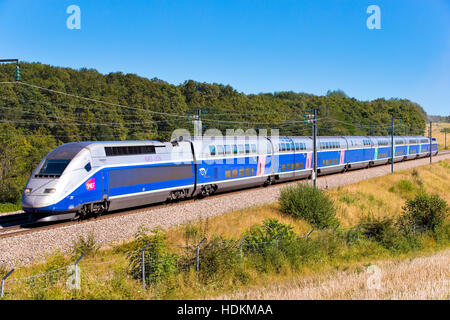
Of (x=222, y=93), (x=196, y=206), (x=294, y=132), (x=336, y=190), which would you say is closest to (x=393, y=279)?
(x=196, y=206)

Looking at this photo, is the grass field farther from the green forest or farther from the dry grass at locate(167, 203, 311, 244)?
the green forest

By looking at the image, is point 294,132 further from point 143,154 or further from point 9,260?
point 9,260

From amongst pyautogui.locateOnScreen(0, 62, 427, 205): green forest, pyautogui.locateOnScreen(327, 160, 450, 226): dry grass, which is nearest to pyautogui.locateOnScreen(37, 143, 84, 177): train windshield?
pyautogui.locateOnScreen(0, 62, 427, 205): green forest

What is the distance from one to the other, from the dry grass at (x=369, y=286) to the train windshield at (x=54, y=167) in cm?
1160

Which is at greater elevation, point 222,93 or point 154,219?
point 222,93

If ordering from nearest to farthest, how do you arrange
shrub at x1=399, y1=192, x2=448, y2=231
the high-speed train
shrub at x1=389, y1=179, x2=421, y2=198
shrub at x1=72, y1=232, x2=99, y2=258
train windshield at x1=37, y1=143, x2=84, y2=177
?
shrub at x1=72, y1=232, x2=99, y2=258 < the high-speed train < train windshield at x1=37, y1=143, x2=84, y2=177 < shrub at x1=399, y1=192, x2=448, y2=231 < shrub at x1=389, y1=179, x2=421, y2=198

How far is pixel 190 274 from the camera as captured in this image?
13.8m

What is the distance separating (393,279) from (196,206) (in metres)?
14.6

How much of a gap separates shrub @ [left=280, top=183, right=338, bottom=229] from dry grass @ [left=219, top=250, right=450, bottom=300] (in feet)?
34.5

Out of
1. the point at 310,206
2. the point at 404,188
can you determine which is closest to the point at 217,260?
the point at 310,206

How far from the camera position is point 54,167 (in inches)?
796

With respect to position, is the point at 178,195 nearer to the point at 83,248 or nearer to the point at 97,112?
the point at 83,248

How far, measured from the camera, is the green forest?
4515 centimetres

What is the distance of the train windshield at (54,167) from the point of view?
19.9m
